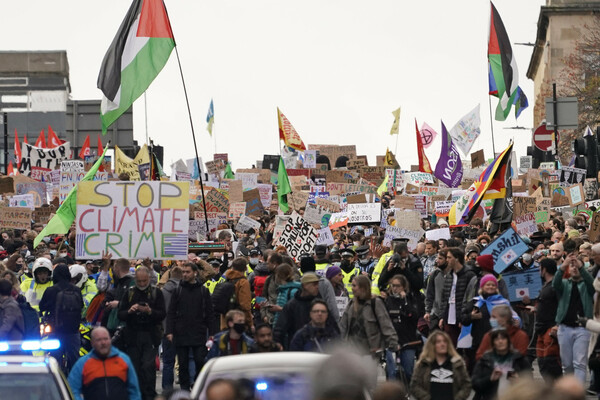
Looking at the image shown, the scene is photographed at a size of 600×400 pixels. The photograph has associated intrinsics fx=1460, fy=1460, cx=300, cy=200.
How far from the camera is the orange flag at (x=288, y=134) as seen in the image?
55.6 meters

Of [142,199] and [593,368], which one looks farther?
[142,199]

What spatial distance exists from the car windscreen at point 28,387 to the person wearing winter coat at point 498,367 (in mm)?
3611

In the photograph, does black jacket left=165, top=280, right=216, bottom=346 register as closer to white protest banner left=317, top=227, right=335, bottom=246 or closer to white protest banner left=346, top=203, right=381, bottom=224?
white protest banner left=317, top=227, right=335, bottom=246

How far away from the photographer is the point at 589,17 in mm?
83188

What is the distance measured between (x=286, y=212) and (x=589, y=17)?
169 feet

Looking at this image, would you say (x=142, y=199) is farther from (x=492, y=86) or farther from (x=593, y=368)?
(x=492, y=86)

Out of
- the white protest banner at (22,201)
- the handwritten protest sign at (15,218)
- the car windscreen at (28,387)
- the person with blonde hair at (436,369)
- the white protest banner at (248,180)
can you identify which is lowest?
the person with blonde hair at (436,369)

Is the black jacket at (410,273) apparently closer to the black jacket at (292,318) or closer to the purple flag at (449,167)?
the black jacket at (292,318)

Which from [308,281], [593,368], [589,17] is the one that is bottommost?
[593,368]

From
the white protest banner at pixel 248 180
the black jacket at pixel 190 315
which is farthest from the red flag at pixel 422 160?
the black jacket at pixel 190 315

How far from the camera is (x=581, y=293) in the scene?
1472 centimetres

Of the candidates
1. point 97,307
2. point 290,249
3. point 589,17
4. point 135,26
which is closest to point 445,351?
point 97,307

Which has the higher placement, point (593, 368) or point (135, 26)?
point (135, 26)

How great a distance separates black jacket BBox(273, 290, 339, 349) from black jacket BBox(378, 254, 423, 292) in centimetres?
225
